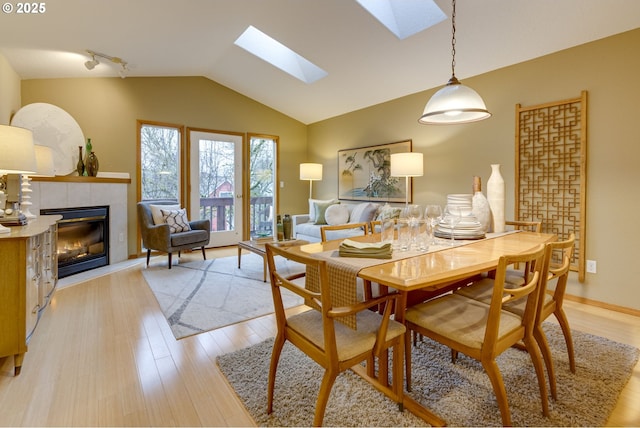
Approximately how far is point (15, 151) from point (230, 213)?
373 centimetres

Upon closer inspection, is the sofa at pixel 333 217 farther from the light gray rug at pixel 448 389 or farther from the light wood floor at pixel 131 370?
the light gray rug at pixel 448 389

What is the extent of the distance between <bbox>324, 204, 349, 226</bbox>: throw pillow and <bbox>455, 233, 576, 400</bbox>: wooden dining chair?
3.05 meters

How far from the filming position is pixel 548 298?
5.69ft

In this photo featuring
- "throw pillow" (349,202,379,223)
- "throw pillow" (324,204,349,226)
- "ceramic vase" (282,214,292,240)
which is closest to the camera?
"ceramic vase" (282,214,292,240)

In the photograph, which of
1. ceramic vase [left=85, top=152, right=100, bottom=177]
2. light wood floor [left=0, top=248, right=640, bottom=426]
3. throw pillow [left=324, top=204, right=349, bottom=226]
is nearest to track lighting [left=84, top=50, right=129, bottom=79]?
ceramic vase [left=85, top=152, right=100, bottom=177]

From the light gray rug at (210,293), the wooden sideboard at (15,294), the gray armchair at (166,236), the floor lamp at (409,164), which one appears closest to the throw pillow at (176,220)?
the gray armchair at (166,236)

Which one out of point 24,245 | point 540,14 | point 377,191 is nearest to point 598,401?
point 540,14

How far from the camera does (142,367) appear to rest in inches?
73.6

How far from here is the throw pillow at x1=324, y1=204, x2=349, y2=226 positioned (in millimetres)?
4945

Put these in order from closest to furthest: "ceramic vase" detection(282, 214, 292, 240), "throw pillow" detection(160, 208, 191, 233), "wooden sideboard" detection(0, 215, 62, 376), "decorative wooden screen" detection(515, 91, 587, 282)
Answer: "wooden sideboard" detection(0, 215, 62, 376), "decorative wooden screen" detection(515, 91, 587, 282), "ceramic vase" detection(282, 214, 292, 240), "throw pillow" detection(160, 208, 191, 233)

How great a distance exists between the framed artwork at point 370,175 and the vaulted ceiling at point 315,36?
0.78 m

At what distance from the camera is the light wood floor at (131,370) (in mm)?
1473

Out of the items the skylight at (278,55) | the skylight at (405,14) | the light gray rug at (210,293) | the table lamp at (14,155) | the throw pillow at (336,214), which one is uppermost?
the skylight at (278,55)

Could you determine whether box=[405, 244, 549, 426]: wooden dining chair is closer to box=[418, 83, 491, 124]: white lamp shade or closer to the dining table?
the dining table
